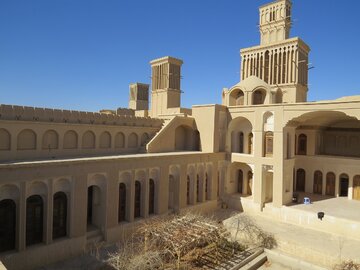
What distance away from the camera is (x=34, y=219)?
14.6 metres

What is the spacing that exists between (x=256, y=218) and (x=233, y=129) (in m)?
8.12

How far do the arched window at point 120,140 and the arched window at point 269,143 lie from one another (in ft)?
38.6

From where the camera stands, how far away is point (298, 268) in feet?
49.8

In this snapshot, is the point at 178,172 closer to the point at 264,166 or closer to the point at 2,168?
the point at 264,166

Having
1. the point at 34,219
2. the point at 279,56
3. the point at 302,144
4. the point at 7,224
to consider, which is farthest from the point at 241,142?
the point at 7,224

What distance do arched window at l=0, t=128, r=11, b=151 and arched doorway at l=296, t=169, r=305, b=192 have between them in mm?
24953

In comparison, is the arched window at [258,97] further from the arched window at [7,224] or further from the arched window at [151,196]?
the arched window at [7,224]

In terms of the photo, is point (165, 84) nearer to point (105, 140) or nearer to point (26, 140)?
point (105, 140)

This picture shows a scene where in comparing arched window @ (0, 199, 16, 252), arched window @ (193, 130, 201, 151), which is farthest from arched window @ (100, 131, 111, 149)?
arched window @ (0, 199, 16, 252)

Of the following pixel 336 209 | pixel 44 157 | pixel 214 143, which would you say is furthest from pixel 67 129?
pixel 336 209

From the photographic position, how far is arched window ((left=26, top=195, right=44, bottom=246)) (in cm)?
1436

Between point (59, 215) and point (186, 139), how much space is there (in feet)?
48.3

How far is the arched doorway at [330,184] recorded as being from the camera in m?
26.4

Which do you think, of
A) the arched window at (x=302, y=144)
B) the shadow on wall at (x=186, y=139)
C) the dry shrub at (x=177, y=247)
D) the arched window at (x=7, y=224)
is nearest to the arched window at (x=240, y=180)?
the shadow on wall at (x=186, y=139)
